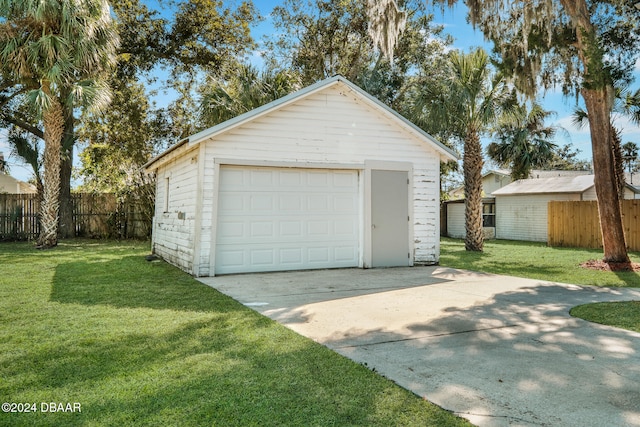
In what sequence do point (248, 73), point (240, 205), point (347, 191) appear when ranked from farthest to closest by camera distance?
1. point (248, 73)
2. point (347, 191)
3. point (240, 205)

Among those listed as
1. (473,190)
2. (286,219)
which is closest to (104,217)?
(286,219)

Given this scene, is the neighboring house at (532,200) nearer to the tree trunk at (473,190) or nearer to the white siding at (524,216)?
the white siding at (524,216)

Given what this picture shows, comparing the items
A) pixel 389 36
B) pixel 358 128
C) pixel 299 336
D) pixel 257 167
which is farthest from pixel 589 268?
pixel 299 336

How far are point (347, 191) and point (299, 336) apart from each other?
19.2 feet

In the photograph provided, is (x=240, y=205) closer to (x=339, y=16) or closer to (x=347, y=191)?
(x=347, y=191)

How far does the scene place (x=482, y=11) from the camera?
10.6 m

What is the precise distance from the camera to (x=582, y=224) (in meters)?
17.2

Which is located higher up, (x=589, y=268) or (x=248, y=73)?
(x=248, y=73)

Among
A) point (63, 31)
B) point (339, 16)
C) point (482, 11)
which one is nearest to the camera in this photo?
point (482, 11)

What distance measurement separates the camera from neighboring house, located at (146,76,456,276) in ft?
28.7

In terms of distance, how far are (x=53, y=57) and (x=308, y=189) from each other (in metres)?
9.50

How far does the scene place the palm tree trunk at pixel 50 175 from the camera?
14.3 m

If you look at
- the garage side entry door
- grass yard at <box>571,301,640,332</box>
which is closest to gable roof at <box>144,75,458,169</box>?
the garage side entry door

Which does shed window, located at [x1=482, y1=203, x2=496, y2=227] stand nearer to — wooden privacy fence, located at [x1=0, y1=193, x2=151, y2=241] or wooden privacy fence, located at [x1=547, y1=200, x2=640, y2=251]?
wooden privacy fence, located at [x1=547, y1=200, x2=640, y2=251]
